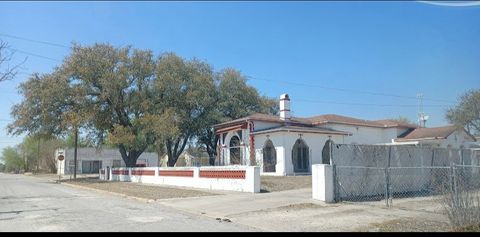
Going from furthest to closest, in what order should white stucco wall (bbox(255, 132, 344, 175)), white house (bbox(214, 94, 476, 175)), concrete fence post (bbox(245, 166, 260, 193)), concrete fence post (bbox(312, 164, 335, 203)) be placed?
white house (bbox(214, 94, 476, 175)) → white stucco wall (bbox(255, 132, 344, 175)) → concrete fence post (bbox(245, 166, 260, 193)) → concrete fence post (bbox(312, 164, 335, 203))

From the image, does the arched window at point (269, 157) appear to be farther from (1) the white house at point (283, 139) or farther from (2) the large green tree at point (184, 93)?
(2) the large green tree at point (184, 93)

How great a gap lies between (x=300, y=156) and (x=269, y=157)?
7.61ft

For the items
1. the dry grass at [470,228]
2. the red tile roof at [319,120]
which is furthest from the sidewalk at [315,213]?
the red tile roof at [319,120]

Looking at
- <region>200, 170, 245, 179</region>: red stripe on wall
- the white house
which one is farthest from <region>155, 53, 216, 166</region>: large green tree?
<region>200, 170, 245, 179</region>: red stripe on wall

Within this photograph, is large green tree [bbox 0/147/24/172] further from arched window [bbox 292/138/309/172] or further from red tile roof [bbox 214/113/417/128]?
arched window [bbox 292/138/309/172]

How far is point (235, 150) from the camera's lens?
38312 mm

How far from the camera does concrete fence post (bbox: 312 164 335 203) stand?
16.1 m

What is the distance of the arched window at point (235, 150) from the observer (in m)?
37.9

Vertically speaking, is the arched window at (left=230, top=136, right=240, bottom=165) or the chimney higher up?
the chimney

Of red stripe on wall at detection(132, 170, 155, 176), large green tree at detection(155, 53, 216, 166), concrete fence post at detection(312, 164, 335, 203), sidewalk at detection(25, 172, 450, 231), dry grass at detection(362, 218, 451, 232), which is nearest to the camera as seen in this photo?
dry grass at detection(362, 218, 451, 232)

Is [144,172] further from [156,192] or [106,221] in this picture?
[106,221]

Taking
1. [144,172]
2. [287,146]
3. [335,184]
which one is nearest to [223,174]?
[335,184]

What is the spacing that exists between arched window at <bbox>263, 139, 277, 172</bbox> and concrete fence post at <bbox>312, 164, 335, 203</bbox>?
1886cm

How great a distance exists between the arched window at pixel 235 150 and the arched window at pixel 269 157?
8.53 feet
